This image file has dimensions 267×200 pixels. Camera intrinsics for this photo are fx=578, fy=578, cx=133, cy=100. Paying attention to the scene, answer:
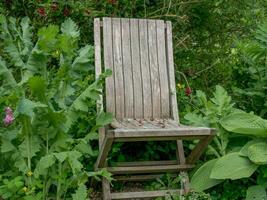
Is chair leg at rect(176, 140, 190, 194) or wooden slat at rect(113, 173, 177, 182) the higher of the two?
chair leg at rect(176, 140, 190, 194)

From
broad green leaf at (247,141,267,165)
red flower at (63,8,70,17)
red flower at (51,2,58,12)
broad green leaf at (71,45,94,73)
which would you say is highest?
red flower at (51,2,58,12)

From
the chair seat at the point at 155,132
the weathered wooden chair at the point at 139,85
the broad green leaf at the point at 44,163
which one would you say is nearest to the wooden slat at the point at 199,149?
the weathered wooden chair at the point at 139,85

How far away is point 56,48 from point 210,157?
187 cm

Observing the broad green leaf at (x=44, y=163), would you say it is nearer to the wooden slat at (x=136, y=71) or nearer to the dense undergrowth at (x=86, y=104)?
the dense undergrowth at (x=86, y=104)

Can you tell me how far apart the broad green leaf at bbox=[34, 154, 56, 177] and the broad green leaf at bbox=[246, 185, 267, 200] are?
1.53m

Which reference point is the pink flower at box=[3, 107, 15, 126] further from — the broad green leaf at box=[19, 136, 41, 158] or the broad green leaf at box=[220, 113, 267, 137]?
the broad green leaf at box=[220, 113, 267, 137]

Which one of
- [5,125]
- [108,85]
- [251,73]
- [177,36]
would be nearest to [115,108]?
[108,85]

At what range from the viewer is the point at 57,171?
405cm

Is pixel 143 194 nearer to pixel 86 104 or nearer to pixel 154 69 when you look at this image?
pixel 86 104

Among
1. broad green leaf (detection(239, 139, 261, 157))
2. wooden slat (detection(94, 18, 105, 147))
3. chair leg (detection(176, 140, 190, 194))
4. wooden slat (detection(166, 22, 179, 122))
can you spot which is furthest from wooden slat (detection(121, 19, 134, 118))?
broad green leaf (detection(239, 139, 261, 157))

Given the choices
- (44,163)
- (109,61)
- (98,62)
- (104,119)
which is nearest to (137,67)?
(109,61)

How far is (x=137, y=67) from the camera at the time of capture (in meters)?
5.15

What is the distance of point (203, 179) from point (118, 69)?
122cm

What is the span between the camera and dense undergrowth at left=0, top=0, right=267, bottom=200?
3.93 m
